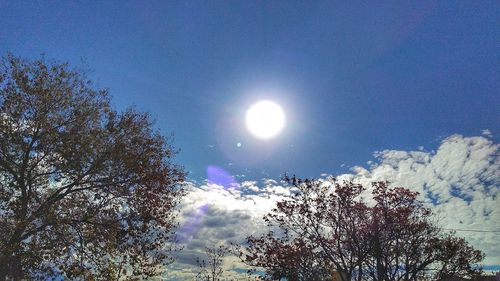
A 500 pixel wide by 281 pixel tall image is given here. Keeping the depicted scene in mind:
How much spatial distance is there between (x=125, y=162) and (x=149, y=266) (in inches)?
201

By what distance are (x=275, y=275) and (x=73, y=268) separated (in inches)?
610

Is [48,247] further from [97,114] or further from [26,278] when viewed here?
[97,114]

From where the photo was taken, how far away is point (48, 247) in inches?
620

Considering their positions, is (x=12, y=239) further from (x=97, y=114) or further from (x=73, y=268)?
(x=97, y=114)

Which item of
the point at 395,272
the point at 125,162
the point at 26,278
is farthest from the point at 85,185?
the point at 395,272

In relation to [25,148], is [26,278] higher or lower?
lower

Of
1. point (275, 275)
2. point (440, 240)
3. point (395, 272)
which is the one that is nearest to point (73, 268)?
point (275, 275)

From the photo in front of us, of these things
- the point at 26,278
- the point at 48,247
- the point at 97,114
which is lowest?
the point at 26,278

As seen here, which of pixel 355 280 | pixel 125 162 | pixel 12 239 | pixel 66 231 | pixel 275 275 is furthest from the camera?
pixel 275 275

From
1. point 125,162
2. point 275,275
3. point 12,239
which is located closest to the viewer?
point 12,239

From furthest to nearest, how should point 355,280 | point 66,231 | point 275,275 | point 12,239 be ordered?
point 275,275, point 355,280, point 66,231, point 12,239

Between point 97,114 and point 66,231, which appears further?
point 97,114

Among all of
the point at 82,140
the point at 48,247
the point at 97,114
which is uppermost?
the point at 97,114

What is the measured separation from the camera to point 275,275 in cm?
2766
